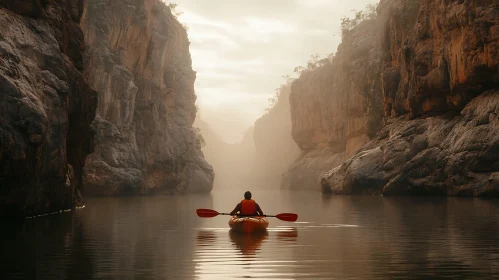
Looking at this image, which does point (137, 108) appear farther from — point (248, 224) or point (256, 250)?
point (256, 250)

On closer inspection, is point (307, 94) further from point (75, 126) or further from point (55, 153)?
point (55, 153)

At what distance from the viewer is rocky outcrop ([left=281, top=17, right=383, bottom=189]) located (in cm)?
6738

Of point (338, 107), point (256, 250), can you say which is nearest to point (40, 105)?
point (256, 250)

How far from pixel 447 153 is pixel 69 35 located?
24812mm

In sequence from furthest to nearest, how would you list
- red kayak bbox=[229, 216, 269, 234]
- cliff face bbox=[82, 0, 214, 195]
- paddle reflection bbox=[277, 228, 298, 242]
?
cliff face bbox=[82, 0, 214, 195] < red kayak bbox=[229, 216, 269, 234] < paddle reflection bbox=[277, 228, 298, 242]

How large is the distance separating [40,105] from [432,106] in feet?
104

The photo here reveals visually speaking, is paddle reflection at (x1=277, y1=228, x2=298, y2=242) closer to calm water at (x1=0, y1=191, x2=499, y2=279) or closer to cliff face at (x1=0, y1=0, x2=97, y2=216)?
calm water at (x1=0, y1=191, x2=499, y2=279)

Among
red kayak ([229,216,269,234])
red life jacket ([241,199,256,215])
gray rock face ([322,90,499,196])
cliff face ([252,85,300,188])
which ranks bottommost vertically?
red kayak ([229,216,269,234])

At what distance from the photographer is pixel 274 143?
466ft

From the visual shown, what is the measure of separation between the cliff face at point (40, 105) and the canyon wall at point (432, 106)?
74.5 ft

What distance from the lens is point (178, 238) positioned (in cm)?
1564

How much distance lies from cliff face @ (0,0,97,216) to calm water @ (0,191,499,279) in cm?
181

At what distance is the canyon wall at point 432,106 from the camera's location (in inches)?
1433

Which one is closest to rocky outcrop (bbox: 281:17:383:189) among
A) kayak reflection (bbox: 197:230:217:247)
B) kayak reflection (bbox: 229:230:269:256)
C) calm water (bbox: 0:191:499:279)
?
calm water (bbox: 0:191:499:279)
